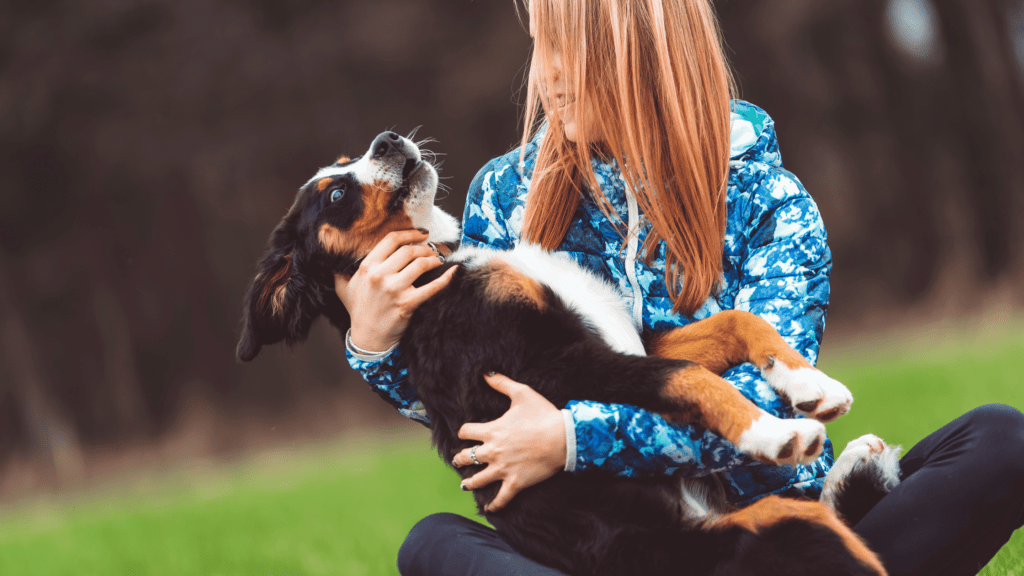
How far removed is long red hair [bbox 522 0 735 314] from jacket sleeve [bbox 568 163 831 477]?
98 mm

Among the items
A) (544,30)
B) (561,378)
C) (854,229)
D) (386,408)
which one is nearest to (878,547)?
(561,378)

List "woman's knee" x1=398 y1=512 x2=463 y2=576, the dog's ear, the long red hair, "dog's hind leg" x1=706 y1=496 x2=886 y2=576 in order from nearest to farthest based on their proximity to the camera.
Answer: "dog's hind leg" x1=706 y1=496 x2=886 y2=576, "woman's knee" x1=398 y1=512 x2=463 y2=576, the long red hair, the dog's ear

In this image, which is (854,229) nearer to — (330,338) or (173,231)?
(330,338)

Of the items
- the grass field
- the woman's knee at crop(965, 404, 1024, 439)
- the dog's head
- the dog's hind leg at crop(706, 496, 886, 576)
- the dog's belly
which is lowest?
the grass field

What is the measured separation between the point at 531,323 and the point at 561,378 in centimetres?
17

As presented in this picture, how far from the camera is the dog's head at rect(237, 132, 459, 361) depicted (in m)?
2.08

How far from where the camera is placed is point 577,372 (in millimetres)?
1671

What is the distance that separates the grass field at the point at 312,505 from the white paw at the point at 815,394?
932 millimetres

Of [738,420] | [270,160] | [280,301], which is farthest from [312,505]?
[270,160]

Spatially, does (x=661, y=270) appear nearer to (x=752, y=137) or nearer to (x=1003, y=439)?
(x=752, y=137)

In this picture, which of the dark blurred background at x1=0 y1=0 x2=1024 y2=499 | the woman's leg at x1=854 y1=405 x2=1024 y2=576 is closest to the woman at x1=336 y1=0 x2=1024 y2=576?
the woman's leg at x1=854 y1=405 x2=1024 y2=576

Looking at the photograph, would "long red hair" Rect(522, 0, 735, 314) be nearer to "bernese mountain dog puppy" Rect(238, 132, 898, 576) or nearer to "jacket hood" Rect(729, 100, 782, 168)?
"jacket hood" Rect(729, 100, 782, 168)

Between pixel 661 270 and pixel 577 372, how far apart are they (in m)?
0.48

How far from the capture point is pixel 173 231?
7.43 meters
